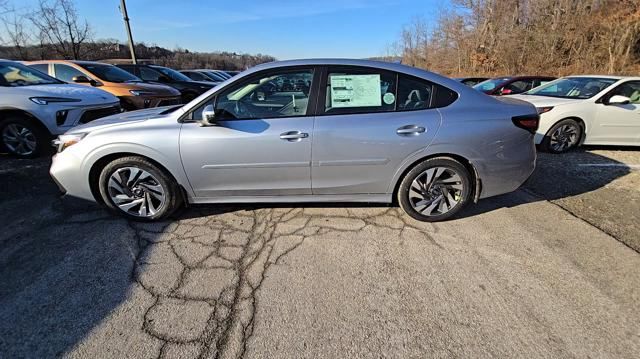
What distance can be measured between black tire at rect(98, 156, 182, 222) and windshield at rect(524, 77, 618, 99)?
6.82m

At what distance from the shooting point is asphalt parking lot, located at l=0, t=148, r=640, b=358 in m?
1.85

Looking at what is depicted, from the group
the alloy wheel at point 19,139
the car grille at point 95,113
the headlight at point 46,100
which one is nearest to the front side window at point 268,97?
the car grille at point 95,113

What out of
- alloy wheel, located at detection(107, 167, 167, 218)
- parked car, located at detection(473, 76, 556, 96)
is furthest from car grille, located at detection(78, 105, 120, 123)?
parked car, located at detection(473, 76, 556, 96)

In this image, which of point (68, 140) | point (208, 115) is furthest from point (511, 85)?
point (68, 140)

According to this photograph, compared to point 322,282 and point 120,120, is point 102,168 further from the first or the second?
point 322,282

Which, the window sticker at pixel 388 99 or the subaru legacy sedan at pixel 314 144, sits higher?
the window sticker at pixel 388 99

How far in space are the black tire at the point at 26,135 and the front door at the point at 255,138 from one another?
12.5 ft

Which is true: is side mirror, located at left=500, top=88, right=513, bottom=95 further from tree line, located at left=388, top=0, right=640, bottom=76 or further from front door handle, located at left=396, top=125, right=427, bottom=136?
tree line, located at left=388, top=0, right=640, bottom=76

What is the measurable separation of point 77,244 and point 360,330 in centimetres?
262

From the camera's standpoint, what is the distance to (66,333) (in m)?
1.91

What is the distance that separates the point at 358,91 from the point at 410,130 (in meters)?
0.61

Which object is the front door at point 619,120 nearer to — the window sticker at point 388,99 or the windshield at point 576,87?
the windshield at point 576,87

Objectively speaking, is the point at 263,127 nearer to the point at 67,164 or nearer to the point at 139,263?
the point at 139,263

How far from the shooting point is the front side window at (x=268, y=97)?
293 cm
